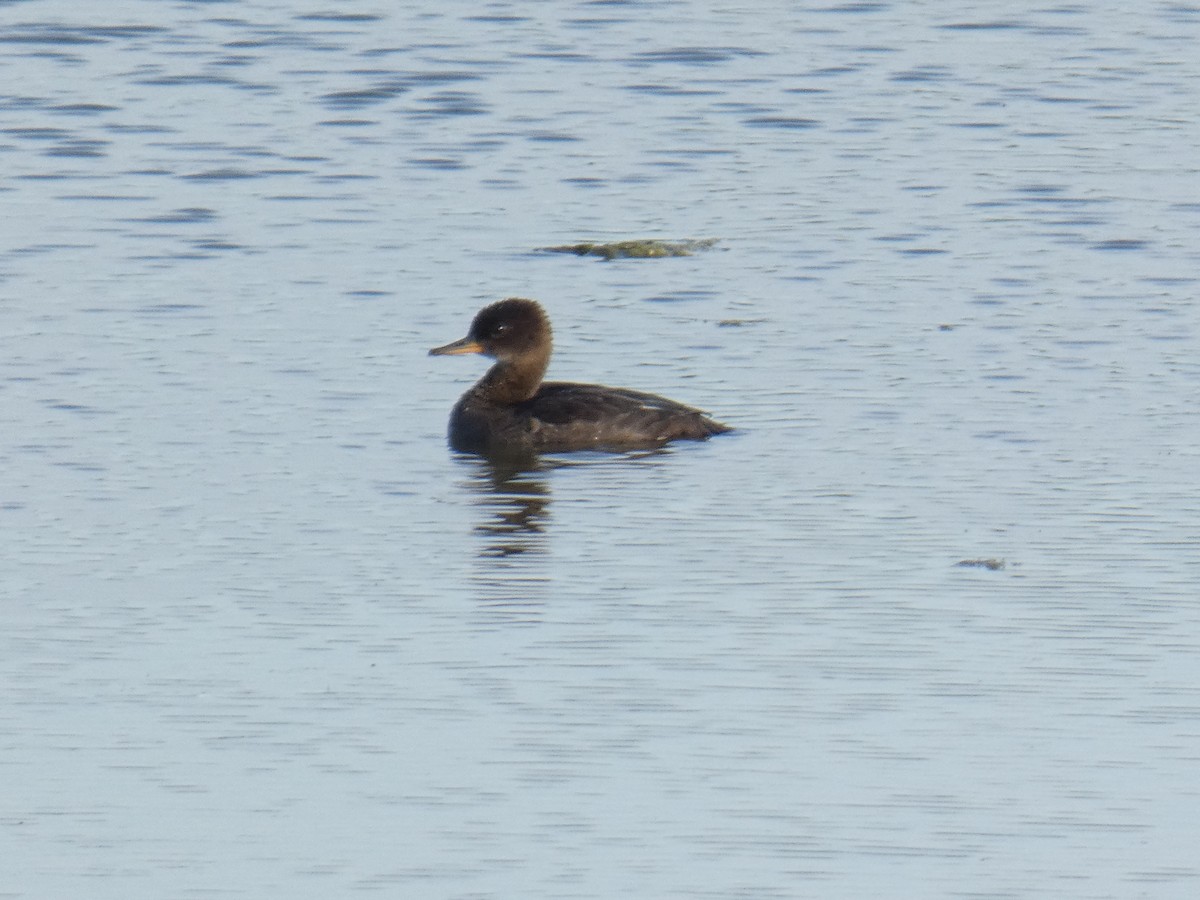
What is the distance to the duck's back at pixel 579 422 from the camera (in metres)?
12.8

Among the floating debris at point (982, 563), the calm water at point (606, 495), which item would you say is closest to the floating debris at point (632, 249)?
the calm water at point (606, 495)

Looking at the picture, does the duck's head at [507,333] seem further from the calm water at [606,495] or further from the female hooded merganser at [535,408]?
the calm water at [606,495]

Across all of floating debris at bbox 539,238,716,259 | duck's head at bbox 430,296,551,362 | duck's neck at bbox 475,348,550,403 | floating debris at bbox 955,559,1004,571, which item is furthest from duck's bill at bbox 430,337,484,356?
floating debris at bbox 955,559,1004,571

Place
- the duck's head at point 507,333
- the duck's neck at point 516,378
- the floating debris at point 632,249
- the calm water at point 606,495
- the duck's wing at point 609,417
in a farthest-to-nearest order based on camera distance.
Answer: the floating debris at point 632,249 < the duck's head at point 507,333 < the duck's neck at point 516,378 < the duck's wing at point 609,417 < the calm water at point 606,495

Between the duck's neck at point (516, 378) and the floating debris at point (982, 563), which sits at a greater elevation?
the floating debris at point (982, 563)

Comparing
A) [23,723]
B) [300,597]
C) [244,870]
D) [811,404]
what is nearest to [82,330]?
[811,404]

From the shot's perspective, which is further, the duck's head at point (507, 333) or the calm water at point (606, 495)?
the duck's head at point (507, 333)

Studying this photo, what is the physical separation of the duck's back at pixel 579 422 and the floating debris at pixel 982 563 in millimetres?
2728

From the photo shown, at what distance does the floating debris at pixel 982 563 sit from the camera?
1012cm

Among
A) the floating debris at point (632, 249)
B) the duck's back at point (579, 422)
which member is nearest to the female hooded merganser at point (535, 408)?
the duck's back at point (579, 422)

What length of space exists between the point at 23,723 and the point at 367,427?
4760 mm

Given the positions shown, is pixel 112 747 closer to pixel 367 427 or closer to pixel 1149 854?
pixel 1149 854

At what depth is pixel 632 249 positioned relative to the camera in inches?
655

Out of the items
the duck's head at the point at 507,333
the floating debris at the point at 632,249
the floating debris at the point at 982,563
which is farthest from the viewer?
the floating debris at the point at 632,249
